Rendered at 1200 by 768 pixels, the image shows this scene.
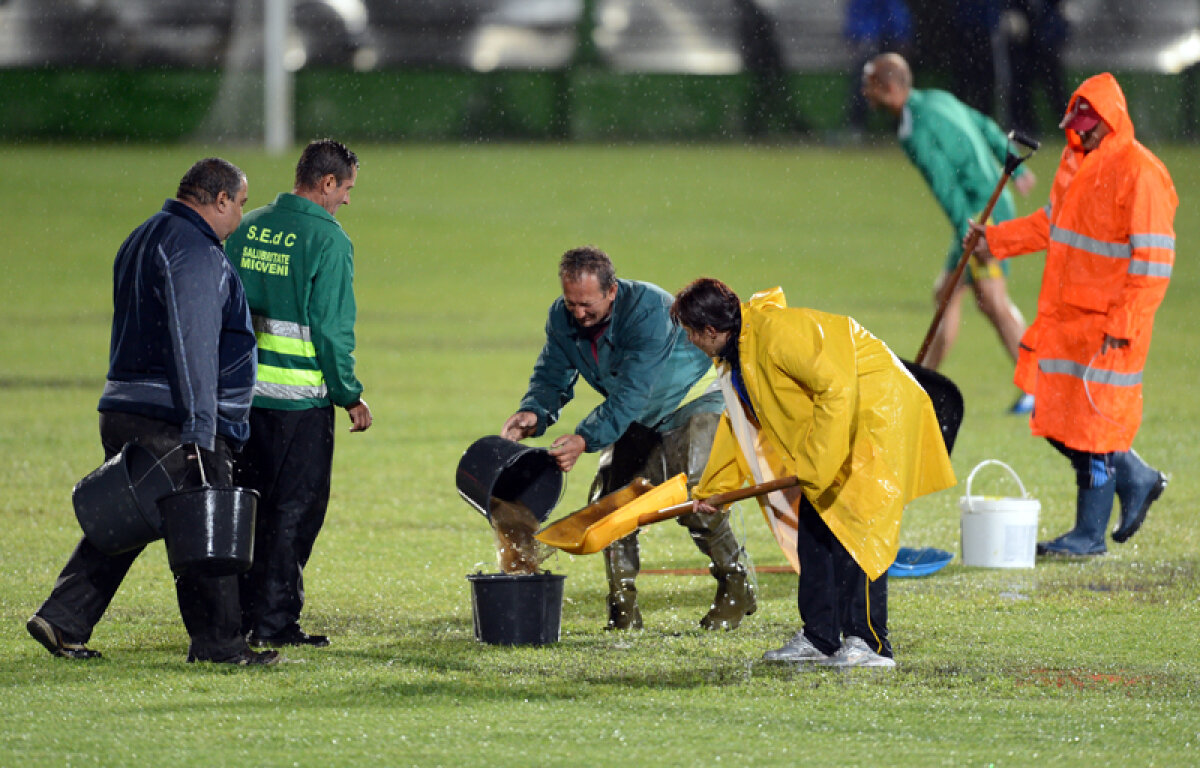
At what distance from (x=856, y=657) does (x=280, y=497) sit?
7.18 feet

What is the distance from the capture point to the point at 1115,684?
602cm

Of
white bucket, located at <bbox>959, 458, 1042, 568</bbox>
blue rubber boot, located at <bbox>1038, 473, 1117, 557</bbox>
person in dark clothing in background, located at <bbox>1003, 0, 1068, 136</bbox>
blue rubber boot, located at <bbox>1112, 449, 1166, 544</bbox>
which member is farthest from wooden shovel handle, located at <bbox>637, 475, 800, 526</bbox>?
person in dark clothing in background, located at <bbox>1003, 0, 1068, 136</bbox>

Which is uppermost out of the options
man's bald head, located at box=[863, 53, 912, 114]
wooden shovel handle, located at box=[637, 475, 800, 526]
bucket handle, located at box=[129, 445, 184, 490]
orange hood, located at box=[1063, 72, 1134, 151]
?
man's bald head, located at box=[863, 53, 912, 114]

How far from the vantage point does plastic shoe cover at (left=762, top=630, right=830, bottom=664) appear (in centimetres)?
632

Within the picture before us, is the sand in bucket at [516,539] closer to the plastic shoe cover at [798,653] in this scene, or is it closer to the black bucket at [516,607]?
the black bucket at [516,607]

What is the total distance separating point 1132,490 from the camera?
859 cm

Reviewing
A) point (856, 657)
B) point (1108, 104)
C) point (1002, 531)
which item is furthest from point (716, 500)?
point (1108, 104)

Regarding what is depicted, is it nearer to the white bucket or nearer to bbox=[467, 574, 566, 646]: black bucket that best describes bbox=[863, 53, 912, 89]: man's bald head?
the white bucket

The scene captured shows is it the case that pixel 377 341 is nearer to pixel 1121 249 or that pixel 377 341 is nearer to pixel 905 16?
pixel 1121 249

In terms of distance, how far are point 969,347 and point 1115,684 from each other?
39.1 feet

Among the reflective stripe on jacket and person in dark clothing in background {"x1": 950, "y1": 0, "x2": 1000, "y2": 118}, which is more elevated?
person in dark clothing in background {"x1": 950, "y1": 0, "x2": 1000, "y2": 118}

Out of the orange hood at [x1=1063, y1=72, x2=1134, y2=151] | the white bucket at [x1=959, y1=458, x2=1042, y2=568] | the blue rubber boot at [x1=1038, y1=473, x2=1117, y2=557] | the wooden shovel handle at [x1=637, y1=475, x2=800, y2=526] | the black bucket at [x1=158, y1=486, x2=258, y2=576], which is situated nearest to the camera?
the black bucket at [x1=158, y1=486, x2=258, y2=576]

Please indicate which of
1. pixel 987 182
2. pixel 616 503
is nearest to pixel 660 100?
pixel 987 182

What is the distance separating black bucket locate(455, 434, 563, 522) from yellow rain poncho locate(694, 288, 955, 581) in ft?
3.16
